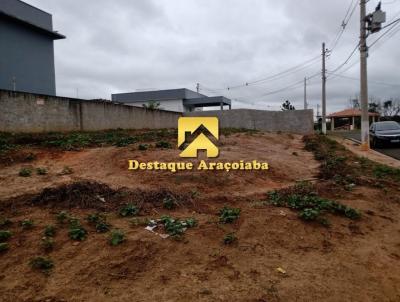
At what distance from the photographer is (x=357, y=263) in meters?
3.31

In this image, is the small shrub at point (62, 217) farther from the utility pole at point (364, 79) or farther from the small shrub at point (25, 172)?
the utility pole at point (364, 79)

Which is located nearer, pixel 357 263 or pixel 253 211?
pixel 357 263

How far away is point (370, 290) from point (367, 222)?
1776 millimetres

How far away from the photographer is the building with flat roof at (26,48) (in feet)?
49.9

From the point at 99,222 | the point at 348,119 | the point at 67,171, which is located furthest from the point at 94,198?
the point at 348,119

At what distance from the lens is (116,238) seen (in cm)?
351

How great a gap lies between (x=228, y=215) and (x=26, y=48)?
53.7 feet

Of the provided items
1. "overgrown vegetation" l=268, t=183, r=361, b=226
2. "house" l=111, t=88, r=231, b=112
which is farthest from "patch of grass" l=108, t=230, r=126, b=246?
"house" l=111, t=88, r=231, b=112

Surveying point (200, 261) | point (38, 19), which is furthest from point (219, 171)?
point (38, 19)

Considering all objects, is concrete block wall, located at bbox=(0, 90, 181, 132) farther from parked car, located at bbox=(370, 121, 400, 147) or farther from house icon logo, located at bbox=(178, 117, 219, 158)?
parked car, located at bbox=(370, 121, 400, 147)

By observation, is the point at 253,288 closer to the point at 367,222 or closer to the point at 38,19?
the point at 367,222

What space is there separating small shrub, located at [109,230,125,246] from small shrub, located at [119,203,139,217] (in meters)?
0.73

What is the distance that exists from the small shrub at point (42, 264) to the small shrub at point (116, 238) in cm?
61

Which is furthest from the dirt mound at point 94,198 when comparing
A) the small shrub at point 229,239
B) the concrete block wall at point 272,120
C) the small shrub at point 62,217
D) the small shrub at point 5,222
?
the concrete block wall at point 272,120
